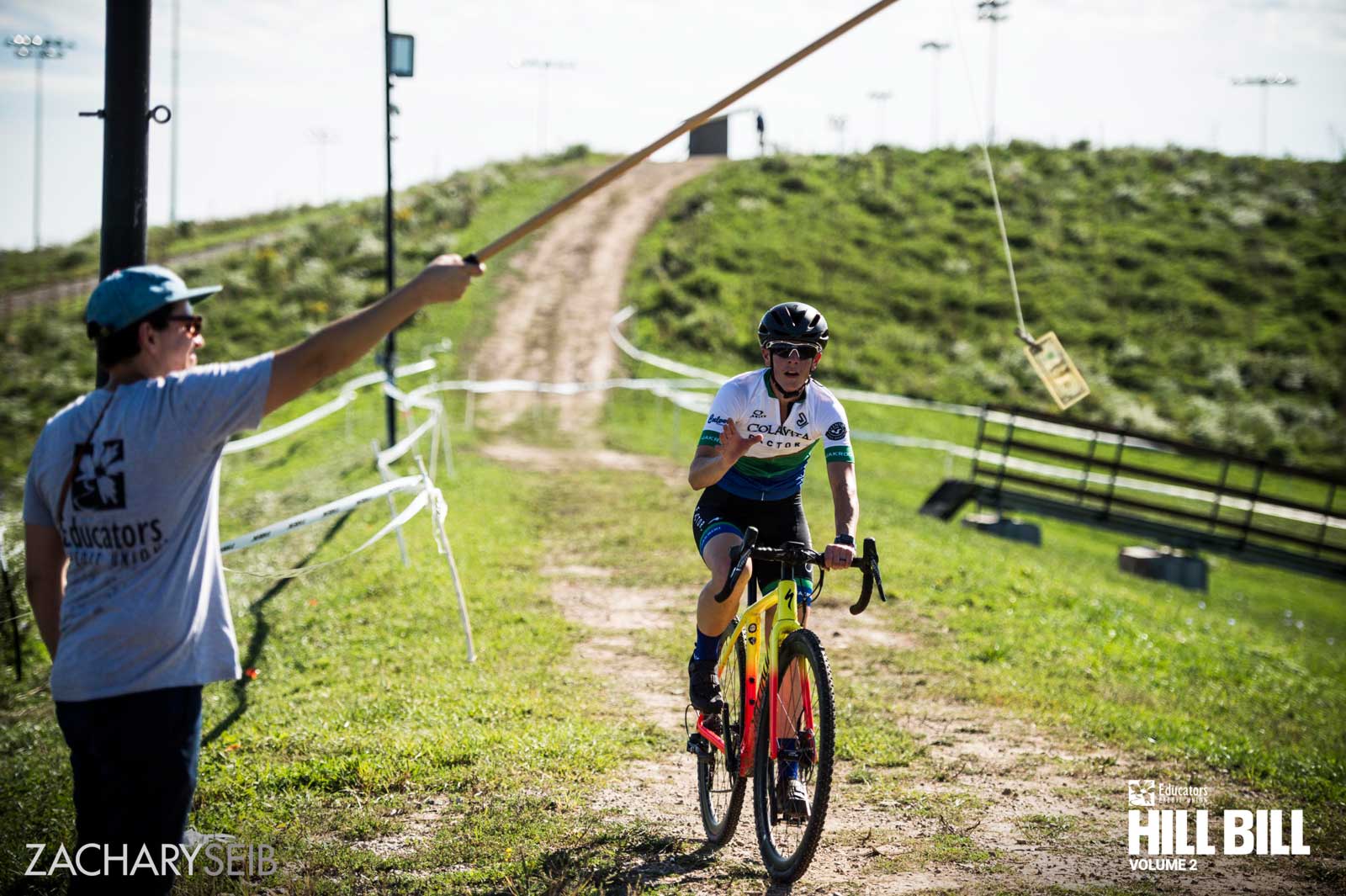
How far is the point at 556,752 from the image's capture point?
6.52 meters

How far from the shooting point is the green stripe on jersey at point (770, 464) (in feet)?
17.9

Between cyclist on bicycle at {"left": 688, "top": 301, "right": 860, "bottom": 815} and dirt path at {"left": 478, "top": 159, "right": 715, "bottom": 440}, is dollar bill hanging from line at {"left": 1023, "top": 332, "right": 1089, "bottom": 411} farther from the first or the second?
dirt path at {"left": 478, "top": 159, "right": 715, "bottom": 440}

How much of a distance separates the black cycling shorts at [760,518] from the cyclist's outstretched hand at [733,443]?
64cm

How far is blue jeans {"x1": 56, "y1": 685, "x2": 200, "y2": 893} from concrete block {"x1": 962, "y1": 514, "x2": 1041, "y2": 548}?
55.3 ft

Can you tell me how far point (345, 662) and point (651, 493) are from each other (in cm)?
817

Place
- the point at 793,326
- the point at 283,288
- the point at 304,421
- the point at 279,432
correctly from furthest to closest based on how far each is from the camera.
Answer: the point at 283,288
the point at 304,421
the point at 279,432
the point at 793,326

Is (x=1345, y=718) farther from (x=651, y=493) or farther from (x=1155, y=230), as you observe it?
(x=1155, y=230)

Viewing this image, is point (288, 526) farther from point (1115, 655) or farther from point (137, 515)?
point (1115, 655)

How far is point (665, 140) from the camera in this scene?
15.5 feet

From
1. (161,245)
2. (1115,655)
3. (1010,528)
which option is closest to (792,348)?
(1115,655)

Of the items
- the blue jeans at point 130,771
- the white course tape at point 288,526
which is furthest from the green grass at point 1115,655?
the blue jeans at point 130,771

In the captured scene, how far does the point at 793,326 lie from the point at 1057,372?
3.29 m

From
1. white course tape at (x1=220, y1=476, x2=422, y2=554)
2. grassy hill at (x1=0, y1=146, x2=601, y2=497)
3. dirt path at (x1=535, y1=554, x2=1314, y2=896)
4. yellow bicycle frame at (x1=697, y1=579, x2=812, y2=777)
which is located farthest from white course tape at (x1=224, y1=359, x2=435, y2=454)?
yellow bicycle frame at (x1=697, y1=579, x2=812, y2=777)

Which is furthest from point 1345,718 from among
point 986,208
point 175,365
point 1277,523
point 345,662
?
point 986,208
